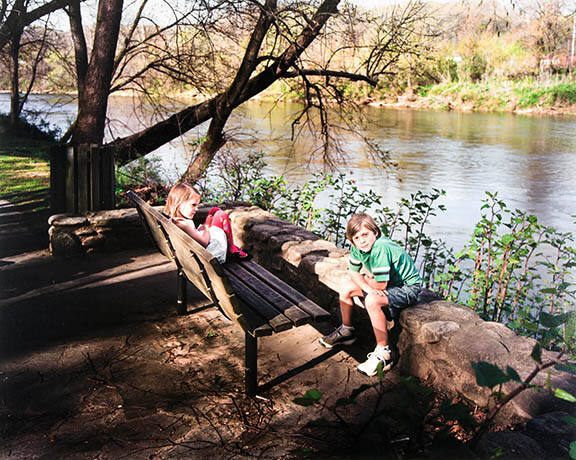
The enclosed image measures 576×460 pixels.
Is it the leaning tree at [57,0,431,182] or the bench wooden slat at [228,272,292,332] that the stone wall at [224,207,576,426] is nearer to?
the bench wooden slat at [228,272,292,332]

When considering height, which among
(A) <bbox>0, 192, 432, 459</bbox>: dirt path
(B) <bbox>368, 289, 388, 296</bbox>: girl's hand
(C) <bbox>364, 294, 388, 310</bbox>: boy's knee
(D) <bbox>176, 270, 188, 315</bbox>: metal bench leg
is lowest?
(A) <bbox>0, 192, 432, 459</bbox>: dirt path

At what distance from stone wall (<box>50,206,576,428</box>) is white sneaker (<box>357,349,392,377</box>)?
0.09 meters

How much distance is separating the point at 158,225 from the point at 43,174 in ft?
23.5

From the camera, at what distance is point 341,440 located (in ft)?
8.05

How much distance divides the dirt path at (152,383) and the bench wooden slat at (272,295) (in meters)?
0.44

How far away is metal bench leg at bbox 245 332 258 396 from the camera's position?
2863 mm

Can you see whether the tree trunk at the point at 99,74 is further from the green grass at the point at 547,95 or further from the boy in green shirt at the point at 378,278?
→ the green grass at the point at 547,95

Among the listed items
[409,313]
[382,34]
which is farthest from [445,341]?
[382,34]

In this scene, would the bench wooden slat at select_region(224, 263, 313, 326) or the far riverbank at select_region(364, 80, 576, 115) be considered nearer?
the bench wooden slat at select_region(224, 263, 313, 326)

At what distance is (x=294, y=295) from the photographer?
3129 millimetres

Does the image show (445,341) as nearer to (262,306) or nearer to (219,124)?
(262,306)

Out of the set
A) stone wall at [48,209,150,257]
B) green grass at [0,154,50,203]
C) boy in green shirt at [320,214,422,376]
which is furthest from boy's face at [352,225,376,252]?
green grass at [0,154,50,203]

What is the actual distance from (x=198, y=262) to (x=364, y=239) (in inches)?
36.7

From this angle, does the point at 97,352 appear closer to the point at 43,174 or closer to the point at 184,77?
the point at 184,77
